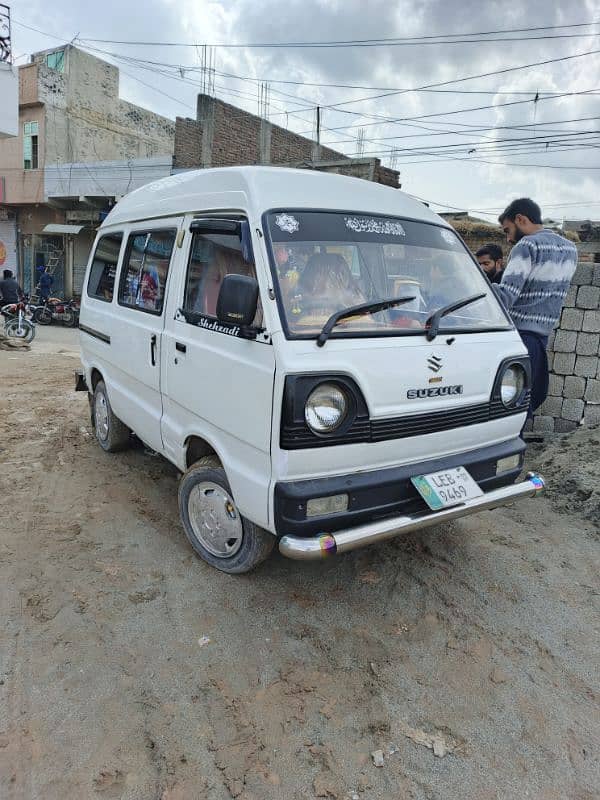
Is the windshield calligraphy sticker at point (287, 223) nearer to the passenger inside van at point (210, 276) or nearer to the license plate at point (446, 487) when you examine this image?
the passenger inside van at point (210, 276)

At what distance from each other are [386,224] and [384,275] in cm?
35

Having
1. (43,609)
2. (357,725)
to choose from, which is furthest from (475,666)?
(43,609)

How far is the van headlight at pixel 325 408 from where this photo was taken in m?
2.49

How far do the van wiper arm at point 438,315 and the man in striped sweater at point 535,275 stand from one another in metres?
1.36

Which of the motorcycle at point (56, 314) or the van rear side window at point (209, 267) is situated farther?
the motorcycle at point (56, 314)

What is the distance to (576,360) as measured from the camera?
539 centimetres

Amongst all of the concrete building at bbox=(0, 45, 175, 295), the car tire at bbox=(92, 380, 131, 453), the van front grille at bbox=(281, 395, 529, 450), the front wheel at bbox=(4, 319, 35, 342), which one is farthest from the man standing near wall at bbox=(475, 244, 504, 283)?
the concrete building at bbox=(0, 45, 175, 295)

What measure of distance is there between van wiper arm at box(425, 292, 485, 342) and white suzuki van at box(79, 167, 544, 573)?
Result: 1 centimetres

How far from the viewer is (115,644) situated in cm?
270

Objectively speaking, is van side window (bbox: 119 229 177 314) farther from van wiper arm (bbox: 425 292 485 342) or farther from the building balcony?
the building balcony

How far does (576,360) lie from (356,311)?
356cm

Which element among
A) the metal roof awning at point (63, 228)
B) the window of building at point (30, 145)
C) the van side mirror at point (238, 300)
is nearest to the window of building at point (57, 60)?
the window of building at point (30, 145)

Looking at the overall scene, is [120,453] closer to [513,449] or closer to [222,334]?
[222,334]

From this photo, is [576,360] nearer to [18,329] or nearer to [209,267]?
[209,267]
